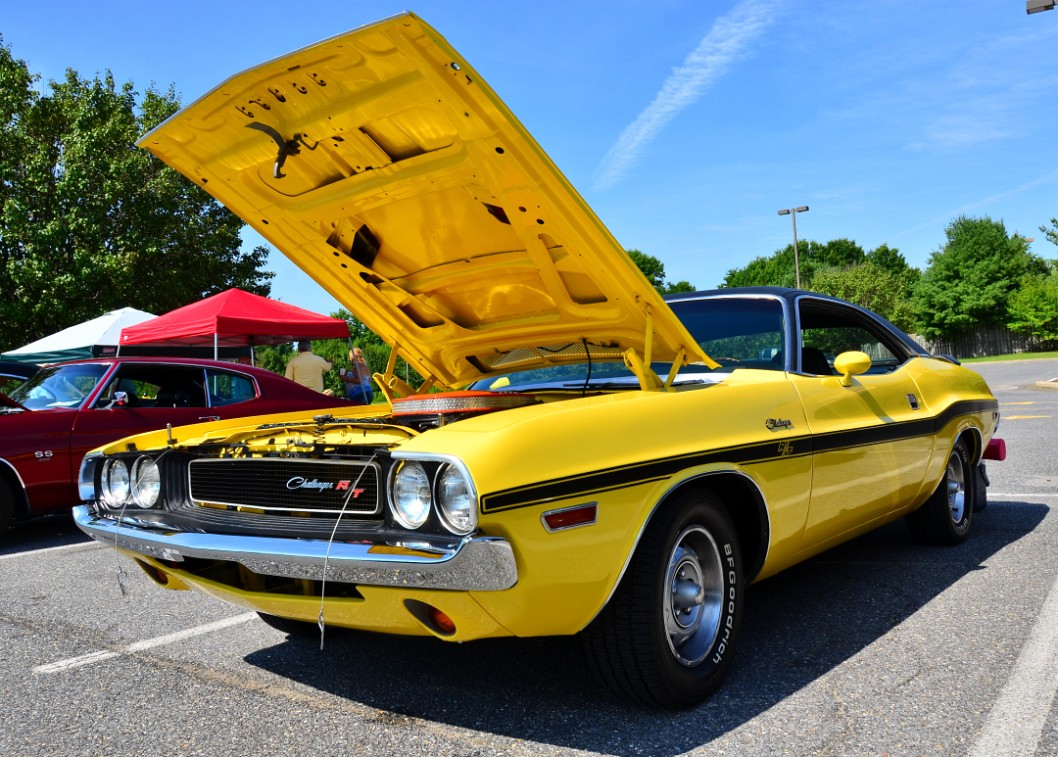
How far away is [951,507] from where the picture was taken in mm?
4609

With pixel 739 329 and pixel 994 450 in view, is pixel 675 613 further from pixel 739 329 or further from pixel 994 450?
pixel 994 450

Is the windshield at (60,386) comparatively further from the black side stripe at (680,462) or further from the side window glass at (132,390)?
the black side stripe at (680,462)

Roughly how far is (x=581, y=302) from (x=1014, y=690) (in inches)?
78.4

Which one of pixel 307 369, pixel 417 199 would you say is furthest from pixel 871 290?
pixel 417 199

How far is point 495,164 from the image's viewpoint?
2.72 m

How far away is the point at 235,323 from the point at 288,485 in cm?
900

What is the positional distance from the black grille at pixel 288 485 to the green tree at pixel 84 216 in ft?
69.2

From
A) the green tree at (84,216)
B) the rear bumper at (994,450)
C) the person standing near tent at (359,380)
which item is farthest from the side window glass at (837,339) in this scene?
the green tree at (84,216)

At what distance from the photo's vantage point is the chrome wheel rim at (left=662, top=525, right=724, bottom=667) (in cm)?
262

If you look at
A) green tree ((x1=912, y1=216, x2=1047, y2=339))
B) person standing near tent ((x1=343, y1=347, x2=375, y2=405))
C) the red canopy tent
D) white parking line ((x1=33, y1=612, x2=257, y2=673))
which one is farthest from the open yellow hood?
green tree ((x1=912, y1=216, x2=1047, y2=339))

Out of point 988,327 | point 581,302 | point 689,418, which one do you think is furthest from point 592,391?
point 988,327

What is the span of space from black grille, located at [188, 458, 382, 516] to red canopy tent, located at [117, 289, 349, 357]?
811cm

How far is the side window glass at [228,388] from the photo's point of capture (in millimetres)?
7230

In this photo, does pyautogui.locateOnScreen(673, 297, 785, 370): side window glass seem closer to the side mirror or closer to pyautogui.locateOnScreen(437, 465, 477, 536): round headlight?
the side mirror
